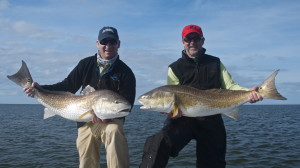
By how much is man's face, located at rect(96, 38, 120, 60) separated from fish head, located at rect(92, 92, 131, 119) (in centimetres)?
123

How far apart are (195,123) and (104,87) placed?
2.22 meters

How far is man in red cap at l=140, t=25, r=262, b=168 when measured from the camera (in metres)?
5.60

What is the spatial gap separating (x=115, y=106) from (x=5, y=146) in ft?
46.7

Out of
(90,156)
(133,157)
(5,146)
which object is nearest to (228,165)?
(133,157)

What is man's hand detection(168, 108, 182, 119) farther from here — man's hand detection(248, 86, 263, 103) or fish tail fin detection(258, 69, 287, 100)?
fish tail fin detection(258, 69, 287, 100)

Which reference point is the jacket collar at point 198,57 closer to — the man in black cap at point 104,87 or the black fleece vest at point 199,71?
the black fleece vest at point 199,71

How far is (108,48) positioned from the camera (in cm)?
626

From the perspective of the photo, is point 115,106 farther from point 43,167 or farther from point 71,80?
point 43,167

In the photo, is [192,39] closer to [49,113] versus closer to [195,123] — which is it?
[195,123]

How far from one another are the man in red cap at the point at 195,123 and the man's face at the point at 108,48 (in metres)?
1.42

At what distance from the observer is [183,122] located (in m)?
6.04

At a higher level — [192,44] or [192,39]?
[192,39]

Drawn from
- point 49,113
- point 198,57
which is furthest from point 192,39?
point 49,113

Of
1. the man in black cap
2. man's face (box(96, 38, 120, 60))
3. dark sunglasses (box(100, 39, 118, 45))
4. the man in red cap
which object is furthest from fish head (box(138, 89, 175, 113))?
dark sunglasses (box(100, 39, 118, 45))
